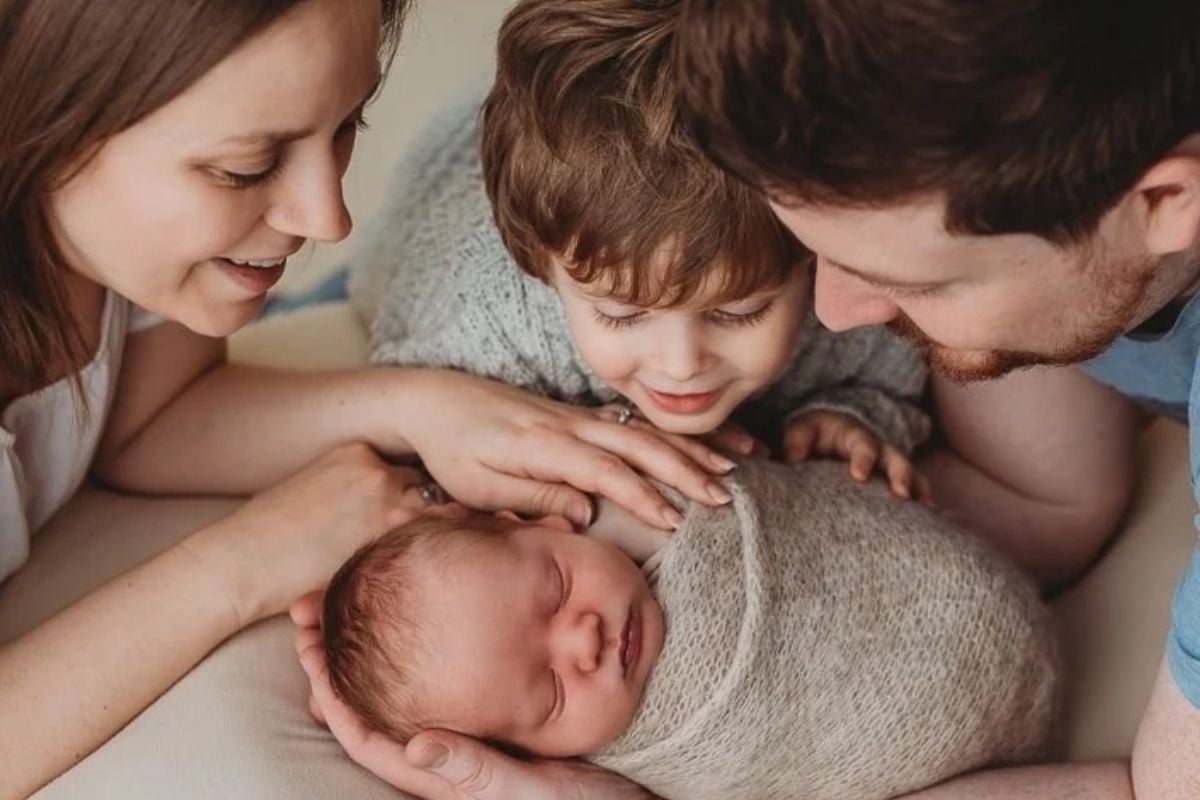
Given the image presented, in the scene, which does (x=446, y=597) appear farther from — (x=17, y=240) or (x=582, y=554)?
(x=17, y=240)

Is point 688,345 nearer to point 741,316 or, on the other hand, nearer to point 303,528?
point 741,316

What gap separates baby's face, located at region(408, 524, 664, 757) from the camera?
1.28 meters

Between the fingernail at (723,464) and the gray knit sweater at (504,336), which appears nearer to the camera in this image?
the fingernail at (723,464)

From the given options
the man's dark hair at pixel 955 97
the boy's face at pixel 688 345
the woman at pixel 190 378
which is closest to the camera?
the man's dark hair at pixel 955 97

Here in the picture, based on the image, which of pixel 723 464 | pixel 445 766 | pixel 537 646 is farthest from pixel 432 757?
pixel 723 464

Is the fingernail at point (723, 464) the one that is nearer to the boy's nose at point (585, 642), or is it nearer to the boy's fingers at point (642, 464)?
the boy's fingers at point (642, 464)

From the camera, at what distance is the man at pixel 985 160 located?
0.94m

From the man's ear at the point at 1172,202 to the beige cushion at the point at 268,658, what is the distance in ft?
1.78

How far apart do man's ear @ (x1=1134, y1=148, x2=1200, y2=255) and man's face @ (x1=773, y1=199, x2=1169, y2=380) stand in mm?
15

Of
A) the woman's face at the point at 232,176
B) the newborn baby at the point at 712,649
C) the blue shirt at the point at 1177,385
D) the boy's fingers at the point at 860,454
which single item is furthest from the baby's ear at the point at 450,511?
the blue shirt at the point at 1177,385

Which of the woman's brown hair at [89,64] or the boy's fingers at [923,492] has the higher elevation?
the woman's brown hair at [89,64]

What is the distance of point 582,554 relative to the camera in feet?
4.43

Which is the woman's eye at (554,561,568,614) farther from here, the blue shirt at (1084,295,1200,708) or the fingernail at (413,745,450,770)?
the blue shirt at (1084,295,1200,708)

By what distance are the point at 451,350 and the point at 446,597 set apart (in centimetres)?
36
